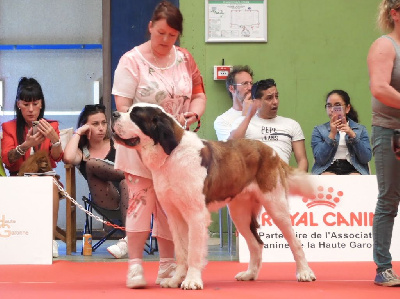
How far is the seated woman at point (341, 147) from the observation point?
23.5 feet

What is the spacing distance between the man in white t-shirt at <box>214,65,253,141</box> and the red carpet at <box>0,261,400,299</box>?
6.39 feet

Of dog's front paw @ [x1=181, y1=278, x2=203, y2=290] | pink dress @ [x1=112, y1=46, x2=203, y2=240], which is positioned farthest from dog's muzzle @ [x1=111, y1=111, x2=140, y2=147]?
dog's front paw @ [x1=181, y1=278, x2=203, y2=290]

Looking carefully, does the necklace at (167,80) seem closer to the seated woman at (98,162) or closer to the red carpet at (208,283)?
the red carpet at (208,283)

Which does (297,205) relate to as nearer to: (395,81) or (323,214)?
(323,214)

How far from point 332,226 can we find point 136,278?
2568 millimetres

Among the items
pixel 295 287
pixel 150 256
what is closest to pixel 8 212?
pixel 150 256

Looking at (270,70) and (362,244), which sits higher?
(270,70)

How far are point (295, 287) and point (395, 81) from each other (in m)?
1.46

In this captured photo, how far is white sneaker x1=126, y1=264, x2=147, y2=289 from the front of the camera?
14.8 feet

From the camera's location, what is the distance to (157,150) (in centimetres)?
432

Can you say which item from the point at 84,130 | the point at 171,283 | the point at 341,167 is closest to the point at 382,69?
the point at 171,283

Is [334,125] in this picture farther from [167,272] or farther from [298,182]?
[167,272]

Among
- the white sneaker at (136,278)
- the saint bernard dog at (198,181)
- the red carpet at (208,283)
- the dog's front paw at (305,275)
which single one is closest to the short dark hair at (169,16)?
the saint bernard dog at (198,181)

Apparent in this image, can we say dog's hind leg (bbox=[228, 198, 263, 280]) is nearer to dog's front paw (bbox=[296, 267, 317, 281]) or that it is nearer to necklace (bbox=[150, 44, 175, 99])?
dog's front paw (bbox=[296, 267, 317, 281])
